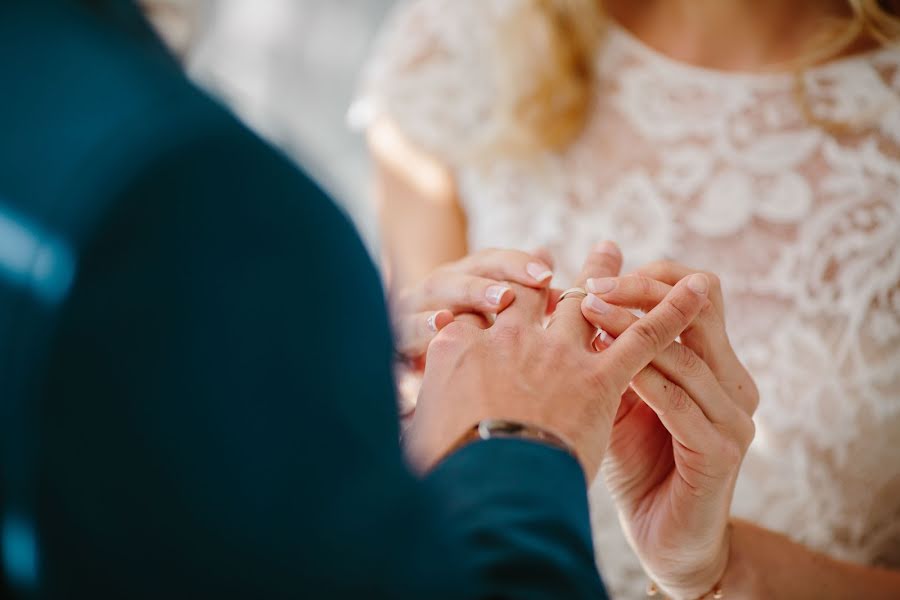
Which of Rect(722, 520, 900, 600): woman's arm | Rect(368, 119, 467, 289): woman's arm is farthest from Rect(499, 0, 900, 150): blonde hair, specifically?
Rect(722, 520, 900, 600): woman's arm

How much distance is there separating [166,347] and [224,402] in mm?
31

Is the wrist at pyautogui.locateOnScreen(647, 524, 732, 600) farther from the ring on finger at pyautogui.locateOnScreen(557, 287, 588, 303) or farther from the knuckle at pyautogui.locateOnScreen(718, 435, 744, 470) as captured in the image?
the ring on finger at pyautogui.locateOnScreen(557, 287, 588, 303)

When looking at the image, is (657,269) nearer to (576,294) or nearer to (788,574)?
(576,294)

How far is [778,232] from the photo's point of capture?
0.92 metres

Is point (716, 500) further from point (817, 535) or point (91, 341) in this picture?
point (91, 341)

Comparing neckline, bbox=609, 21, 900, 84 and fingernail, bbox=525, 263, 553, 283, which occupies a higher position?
neckline, bbox=609, 21, 900, 84

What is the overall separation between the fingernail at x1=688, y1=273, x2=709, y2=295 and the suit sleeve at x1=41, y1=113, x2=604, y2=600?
0.37m

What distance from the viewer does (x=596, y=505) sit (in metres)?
0.98

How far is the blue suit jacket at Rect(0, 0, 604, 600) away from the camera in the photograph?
0.28m

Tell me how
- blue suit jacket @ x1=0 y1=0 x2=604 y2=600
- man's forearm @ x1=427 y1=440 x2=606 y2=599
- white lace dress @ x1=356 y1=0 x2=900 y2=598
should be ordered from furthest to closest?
1. white lace dress @ x1=356 y1=0 x2=900 y2=598
2. man's forearm @ x1=427 y1=440 x2=606 y2=599
3. blue suit jacket @ x1=0 y1=0 x2=604 y2=600

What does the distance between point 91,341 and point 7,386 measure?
0.11 feet

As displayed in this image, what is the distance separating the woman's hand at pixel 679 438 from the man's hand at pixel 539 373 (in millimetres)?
20

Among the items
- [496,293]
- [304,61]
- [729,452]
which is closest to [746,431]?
[729,452]

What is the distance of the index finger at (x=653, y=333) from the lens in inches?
23.3
